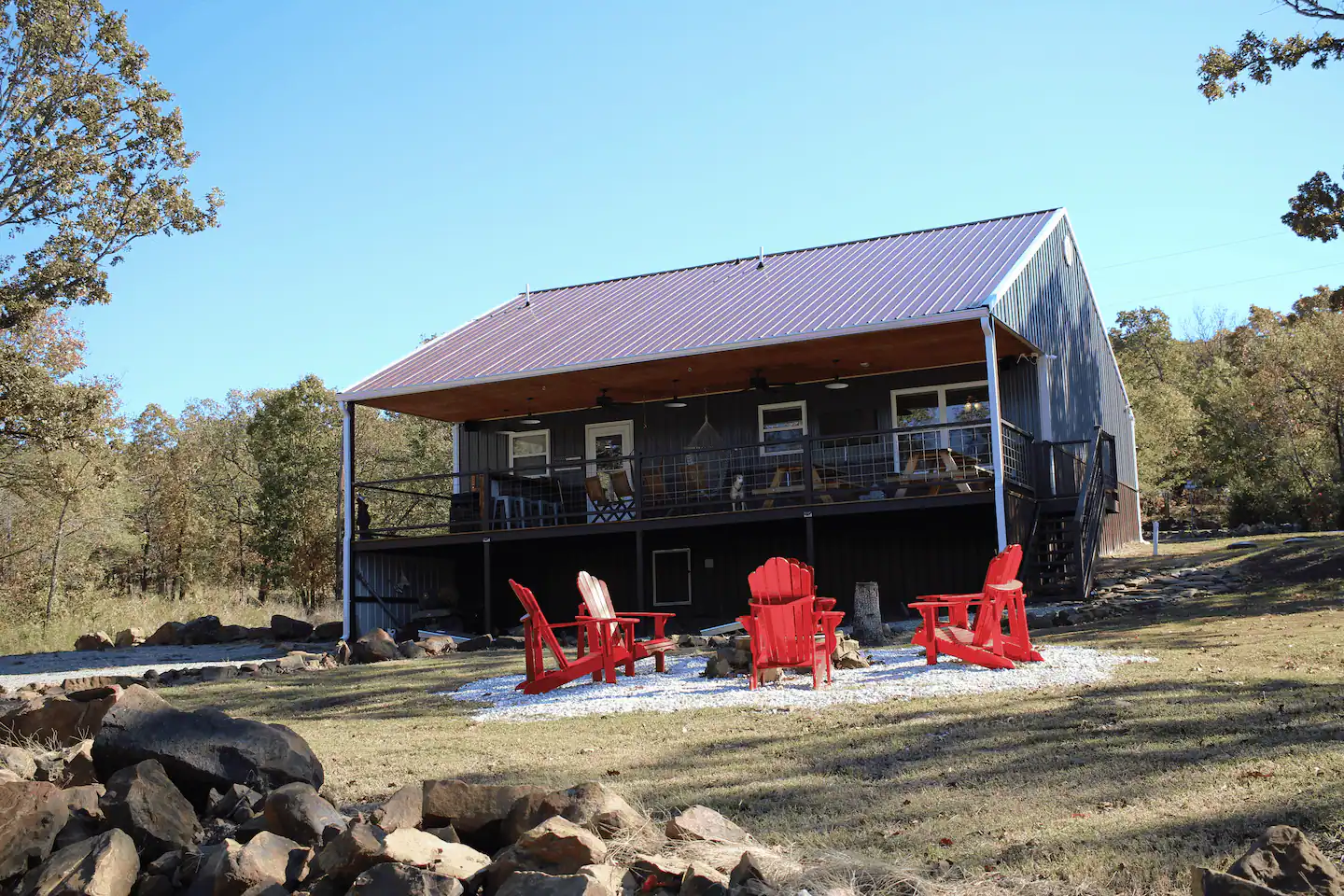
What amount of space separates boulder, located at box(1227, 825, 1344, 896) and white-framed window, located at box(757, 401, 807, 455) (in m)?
15.0

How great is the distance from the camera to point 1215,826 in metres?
3.93

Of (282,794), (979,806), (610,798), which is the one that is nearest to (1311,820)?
(979,806)

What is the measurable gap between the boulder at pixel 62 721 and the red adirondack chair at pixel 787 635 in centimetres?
442

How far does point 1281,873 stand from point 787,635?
5658 mm

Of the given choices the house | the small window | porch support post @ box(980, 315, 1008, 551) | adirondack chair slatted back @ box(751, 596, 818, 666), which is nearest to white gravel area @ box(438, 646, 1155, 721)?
adirondack chair slatted back @ box(751, 596, 818, 666)

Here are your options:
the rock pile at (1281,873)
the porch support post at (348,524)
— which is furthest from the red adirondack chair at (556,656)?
the porch support post at (348,524)

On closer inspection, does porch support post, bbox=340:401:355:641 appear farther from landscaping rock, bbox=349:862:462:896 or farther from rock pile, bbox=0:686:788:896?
landscaping rock, bbox=349:862:462:896

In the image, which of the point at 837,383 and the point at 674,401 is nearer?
the point at 837,383

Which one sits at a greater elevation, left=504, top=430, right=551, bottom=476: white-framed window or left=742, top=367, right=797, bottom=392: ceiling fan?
left=742, top=367, right=797, bottom=392: ceiling fan

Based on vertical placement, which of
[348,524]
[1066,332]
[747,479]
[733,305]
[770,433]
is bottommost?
[348,524]

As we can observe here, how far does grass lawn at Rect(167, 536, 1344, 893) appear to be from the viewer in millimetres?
3938

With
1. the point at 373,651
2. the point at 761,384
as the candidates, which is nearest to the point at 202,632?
the point at 373,651

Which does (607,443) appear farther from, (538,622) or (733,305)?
(538,622)

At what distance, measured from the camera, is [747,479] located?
696 inches
